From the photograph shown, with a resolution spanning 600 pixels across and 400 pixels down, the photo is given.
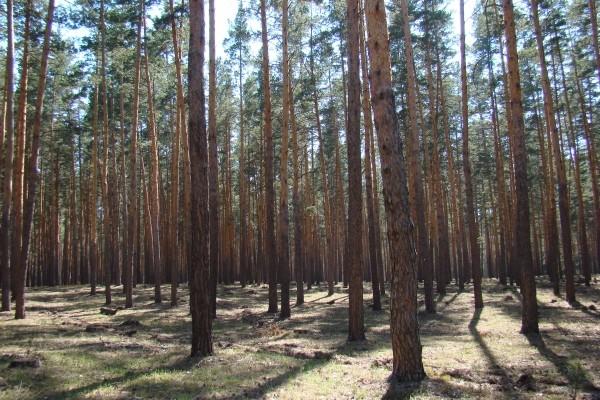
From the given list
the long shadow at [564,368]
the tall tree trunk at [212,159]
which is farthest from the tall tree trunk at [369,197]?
the long shadow at [564,368]

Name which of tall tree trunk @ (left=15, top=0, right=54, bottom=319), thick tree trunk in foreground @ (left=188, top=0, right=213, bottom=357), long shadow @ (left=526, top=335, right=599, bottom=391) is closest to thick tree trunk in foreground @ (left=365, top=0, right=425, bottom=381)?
long shadow @ (left=526, top=335, right=599, bottom=391)

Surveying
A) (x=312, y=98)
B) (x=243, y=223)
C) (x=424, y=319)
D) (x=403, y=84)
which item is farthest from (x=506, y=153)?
(x=424, y=319)

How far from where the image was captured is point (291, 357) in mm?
9219

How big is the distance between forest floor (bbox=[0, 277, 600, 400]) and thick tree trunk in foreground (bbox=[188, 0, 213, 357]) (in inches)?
25.9

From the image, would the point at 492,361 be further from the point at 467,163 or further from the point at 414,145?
the point at 467,163

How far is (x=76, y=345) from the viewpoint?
9.68 m

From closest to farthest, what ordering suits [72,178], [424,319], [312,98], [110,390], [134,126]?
[110,390]
[424,319]
[134,126]
[312,98]
[72,178]

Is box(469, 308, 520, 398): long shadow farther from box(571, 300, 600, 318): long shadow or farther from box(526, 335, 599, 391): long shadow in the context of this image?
box(571, 300, 600, 318): long shadow

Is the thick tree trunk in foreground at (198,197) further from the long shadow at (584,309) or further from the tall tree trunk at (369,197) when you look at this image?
the long shadow at (584,309)

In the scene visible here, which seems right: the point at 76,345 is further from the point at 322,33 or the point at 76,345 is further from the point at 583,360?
Answer: the point at 322,33

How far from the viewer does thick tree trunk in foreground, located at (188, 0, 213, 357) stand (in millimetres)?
8734

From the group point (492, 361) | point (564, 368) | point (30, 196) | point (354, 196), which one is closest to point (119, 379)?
point (354, 196)

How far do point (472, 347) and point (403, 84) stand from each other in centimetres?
1427

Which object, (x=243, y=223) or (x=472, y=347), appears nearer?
(x=472, y=347)
